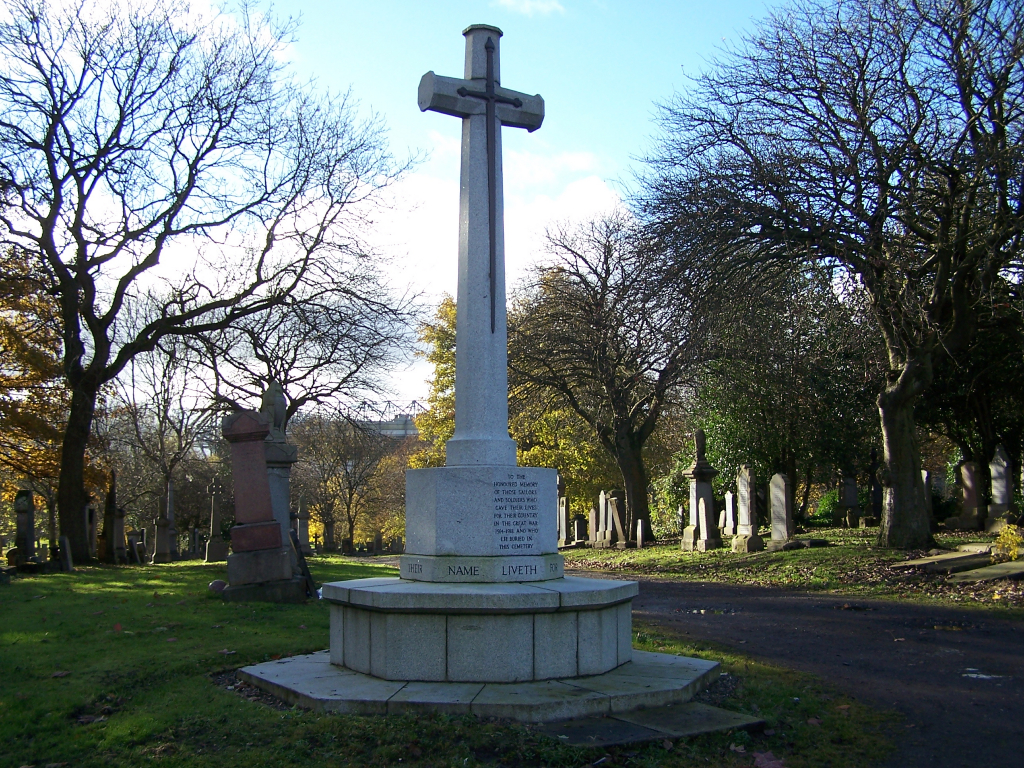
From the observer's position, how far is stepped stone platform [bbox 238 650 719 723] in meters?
5.38

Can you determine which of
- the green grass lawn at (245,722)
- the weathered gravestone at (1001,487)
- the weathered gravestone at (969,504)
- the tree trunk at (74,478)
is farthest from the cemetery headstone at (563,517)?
the green grass lawn at (245,722)

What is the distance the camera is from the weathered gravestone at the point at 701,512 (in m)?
22.3

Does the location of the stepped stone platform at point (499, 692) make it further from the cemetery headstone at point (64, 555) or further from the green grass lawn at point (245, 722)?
the cemetery headstone at point (64, 555)

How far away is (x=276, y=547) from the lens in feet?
41.8

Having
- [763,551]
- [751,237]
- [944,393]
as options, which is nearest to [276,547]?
[751,237]

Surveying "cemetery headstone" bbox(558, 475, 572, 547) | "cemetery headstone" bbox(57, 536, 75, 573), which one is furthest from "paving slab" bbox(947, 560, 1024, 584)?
"cemetery headstone" bbox(558, 475, 572, 547)

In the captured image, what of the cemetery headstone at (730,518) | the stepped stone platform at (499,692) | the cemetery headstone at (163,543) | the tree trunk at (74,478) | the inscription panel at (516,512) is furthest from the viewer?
the cemetery headstone at (163,543)

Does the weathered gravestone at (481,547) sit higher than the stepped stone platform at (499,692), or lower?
higher

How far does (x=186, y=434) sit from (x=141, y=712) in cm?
3356

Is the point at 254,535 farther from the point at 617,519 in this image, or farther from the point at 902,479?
the point at 617,519

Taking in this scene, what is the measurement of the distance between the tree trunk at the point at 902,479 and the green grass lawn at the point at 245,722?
31.2 feet

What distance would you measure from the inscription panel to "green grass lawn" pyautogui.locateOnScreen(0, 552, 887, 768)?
1877 millimetres

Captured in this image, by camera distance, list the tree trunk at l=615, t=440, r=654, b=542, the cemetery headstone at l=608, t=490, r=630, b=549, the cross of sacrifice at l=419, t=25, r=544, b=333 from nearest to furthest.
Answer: the cross of sacrifice at l=419, t=25, r=544, b=333 < the tree trunk at l=615, t=440, r=654, b=542 < the cemetery headstone at l=608, t=490, r=630, b=549

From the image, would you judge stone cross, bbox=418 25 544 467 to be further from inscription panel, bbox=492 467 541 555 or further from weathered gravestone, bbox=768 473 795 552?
weathered gravestone, bbox=768 473 795 552
